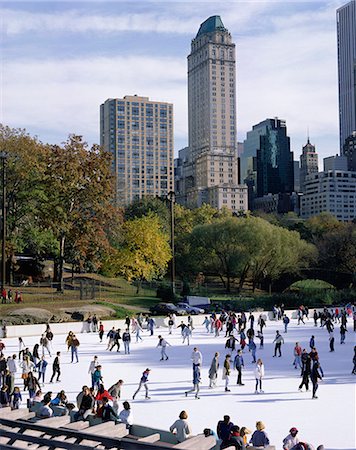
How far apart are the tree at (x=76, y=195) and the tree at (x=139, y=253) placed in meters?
5.64

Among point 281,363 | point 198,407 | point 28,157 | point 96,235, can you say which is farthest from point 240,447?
point 28,157

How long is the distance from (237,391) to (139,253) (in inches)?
1533

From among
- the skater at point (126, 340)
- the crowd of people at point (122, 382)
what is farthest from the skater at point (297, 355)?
the skater at point (126, 340)

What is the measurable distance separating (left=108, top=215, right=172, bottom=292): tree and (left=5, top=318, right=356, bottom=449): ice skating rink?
82.3 feet

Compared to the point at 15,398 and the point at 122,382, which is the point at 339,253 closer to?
the point at 122,382

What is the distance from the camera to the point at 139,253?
56.8 metres

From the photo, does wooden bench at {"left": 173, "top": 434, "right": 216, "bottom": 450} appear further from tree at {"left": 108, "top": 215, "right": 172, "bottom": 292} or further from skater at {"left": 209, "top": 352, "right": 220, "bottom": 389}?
tree at {"left": 108, "top": 215, "right": 172, "bottom": 292}

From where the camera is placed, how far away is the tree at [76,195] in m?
48.1

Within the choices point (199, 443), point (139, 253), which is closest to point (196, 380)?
point (199, 443)

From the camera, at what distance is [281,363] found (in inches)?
931

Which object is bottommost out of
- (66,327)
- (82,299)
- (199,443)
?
(66,327)

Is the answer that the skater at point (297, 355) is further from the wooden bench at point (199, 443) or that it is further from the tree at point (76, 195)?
the tree at point (76, 195)

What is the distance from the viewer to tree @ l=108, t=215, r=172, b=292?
55.4 m

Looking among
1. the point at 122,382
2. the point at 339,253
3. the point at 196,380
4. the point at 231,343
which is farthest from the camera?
the point at 339,253
